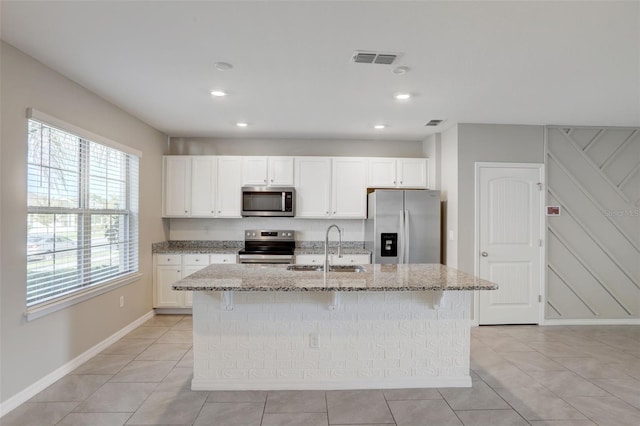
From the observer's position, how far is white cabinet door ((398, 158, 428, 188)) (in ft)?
16.4

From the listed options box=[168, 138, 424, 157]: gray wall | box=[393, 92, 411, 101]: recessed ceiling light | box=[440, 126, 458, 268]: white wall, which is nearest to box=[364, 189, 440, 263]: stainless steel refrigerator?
box=[440, 126, 458, 268]: white wall

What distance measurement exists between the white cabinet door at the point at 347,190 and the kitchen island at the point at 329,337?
7.34 feet

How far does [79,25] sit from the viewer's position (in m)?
2.15

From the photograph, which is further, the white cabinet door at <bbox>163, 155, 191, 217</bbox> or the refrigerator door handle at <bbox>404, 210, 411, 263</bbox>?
the white cabinet door at <bbox>163, 155, 191, 217</bbox>

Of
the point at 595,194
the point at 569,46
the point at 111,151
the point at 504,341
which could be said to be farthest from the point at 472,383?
the point at 111,151

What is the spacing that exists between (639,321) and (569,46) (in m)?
4.01

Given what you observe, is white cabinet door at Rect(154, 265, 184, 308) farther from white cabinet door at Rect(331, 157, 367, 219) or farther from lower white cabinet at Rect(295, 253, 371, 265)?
white cabinet door at Rect(331, 157, 367, 219)

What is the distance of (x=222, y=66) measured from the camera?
270 centimetres

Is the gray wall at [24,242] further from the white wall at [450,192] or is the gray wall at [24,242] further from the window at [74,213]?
the white wall at [450,192]

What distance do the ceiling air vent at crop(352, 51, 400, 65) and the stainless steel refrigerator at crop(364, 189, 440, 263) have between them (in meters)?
2.03

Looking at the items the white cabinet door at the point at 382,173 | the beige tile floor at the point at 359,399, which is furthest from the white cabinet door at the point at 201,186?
the white cabinet door at the point at 382,173

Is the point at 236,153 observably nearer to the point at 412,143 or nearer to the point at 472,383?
the point at 412,143

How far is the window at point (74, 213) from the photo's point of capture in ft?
8.73

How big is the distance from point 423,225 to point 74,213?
370cm
